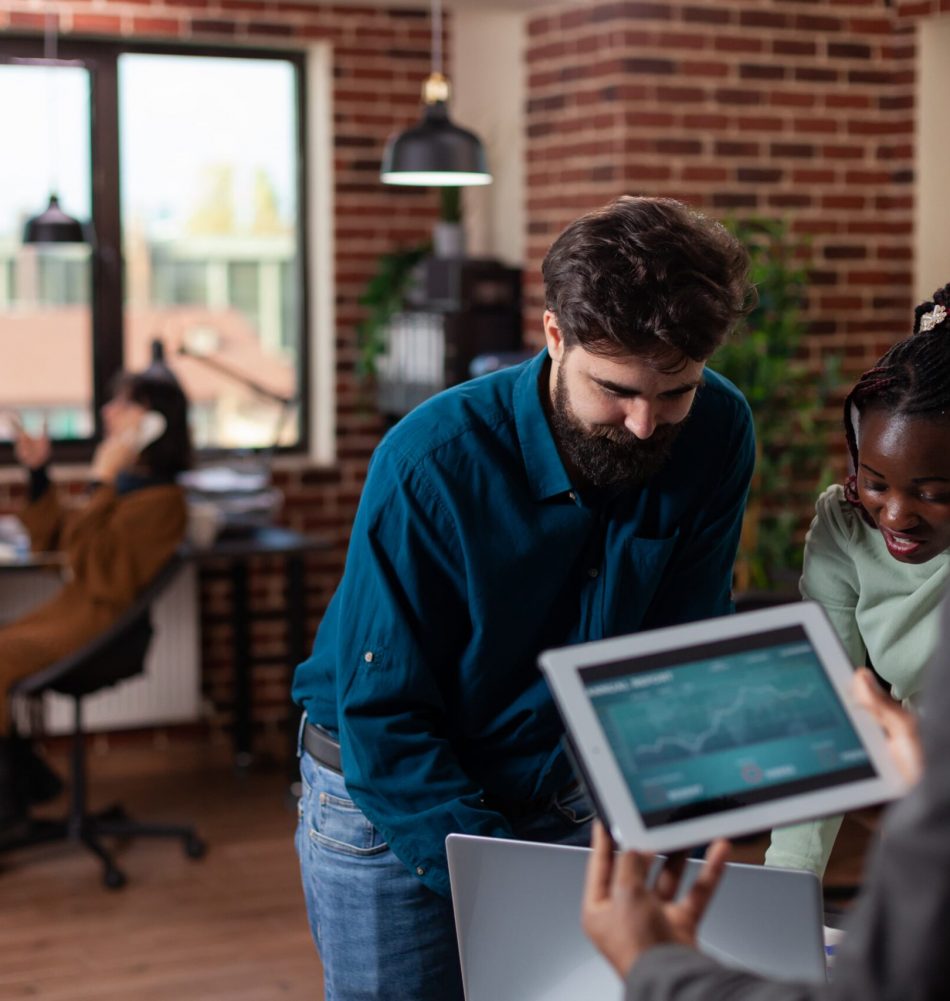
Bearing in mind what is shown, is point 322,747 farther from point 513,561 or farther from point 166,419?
point 166,419

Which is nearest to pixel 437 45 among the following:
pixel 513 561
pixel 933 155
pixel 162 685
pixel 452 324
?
pixel 452 324

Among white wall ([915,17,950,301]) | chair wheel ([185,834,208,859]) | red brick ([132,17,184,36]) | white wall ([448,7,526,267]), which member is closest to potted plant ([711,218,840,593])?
→ white wall ([915,17,950,301])

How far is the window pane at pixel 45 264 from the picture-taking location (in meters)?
5.46

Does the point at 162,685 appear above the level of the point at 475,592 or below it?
below

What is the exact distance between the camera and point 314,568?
578cm

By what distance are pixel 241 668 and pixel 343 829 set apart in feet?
12.2

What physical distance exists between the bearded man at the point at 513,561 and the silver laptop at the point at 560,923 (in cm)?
21

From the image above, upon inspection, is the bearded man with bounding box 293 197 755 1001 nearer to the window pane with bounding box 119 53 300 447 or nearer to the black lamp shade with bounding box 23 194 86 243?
the black lamp shade with bounding box 23 194 86 243

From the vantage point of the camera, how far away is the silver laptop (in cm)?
141

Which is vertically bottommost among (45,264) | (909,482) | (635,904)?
(635,904)

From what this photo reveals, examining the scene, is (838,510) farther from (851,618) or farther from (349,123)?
(349,123)

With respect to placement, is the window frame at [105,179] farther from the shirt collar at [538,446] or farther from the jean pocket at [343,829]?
the shirt collar at [538,446]

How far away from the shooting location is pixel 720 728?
3.94 feet

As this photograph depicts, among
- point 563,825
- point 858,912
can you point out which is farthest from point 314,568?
point 858,912
